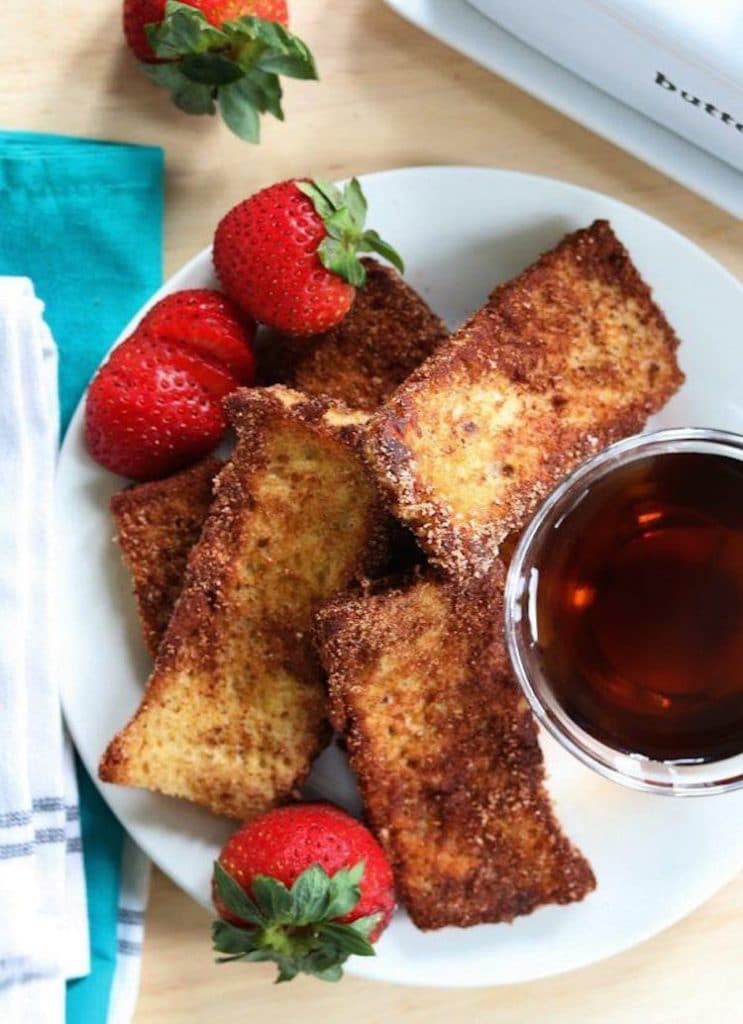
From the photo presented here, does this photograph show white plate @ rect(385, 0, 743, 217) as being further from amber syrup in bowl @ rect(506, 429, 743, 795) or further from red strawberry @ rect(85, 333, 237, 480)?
red strawberry @ rect(85, 333, 237, 480)

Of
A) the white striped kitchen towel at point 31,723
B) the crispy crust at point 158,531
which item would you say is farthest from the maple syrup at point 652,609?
the white striped kitchen towel at point 31,723

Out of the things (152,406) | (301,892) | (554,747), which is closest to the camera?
(301,892)

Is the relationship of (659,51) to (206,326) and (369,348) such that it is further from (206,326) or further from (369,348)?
(206,326)

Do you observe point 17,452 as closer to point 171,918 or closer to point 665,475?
point 171,918

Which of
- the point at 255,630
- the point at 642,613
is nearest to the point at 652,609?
the point at 642,613

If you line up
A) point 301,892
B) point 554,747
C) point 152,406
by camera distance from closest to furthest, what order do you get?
point 301,892
point 152,406
point 554,747

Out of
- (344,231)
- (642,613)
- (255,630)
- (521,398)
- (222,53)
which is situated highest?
(222,53)

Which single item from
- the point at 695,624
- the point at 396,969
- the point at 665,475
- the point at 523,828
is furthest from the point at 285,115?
the point at 396,969
